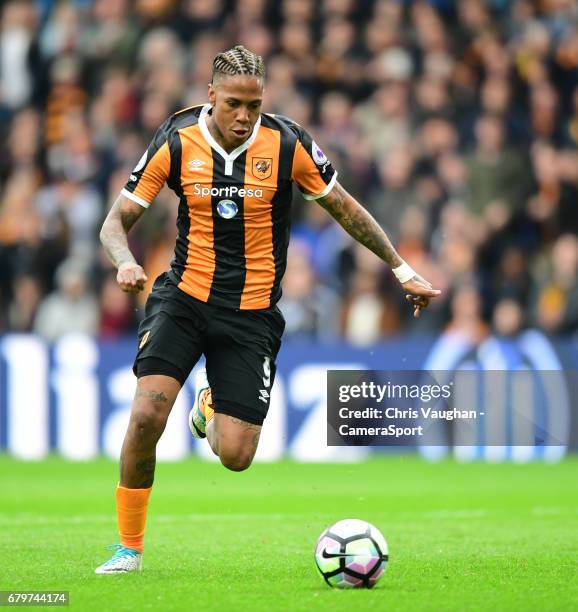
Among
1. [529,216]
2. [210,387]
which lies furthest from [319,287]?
[210,387]

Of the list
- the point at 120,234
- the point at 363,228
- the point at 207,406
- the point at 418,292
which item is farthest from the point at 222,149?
the point at 207,406

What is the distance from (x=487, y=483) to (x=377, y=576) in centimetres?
621

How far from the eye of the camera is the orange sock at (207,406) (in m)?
7.54

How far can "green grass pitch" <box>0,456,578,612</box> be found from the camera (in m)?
6.20

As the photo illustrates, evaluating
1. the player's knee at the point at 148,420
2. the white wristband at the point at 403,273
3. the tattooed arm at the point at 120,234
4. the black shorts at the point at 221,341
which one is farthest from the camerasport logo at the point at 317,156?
the player's knee at the point at 148,420

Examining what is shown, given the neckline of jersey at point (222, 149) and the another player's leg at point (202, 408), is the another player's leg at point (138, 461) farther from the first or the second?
the neckline of jersey at point (222, 149)

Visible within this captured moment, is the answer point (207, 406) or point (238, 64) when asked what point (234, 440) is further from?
point (238, 64)

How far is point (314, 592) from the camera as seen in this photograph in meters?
6.31

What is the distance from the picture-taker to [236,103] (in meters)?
6.89

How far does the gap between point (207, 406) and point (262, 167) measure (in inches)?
54.1

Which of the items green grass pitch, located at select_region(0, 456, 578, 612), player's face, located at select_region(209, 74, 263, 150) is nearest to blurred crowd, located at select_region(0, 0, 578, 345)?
green grass pitch, located at select_region(0, 456, 578, 612)

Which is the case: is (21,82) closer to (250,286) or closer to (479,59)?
(479,59)

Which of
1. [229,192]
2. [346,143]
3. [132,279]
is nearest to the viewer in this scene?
[132,279]

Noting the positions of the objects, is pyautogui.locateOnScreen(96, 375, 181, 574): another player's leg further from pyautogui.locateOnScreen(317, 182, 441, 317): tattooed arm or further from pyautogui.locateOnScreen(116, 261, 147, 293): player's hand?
pyautogui.locateOnScreen(317, 182, 441, 317): tattooed arm
